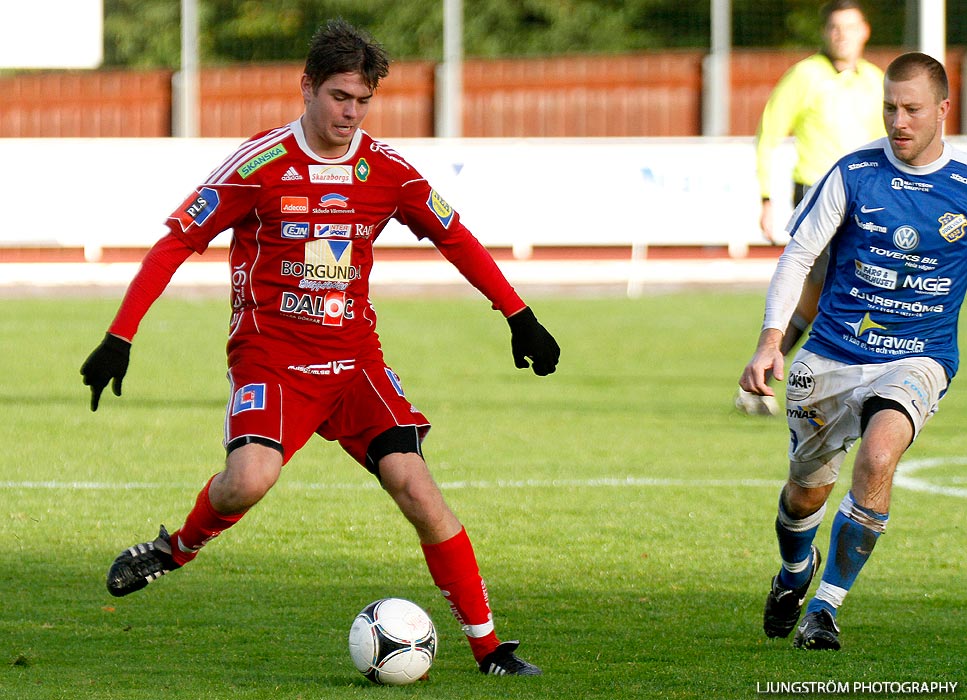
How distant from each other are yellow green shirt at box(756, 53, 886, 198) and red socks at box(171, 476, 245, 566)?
5.13m

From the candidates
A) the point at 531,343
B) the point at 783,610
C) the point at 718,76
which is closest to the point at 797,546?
the point at 783,610

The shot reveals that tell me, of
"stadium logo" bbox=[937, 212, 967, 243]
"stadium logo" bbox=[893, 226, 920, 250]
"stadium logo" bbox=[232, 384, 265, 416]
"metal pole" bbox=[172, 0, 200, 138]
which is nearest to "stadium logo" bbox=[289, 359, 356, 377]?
"stadium logo" bbox=[232, 384, 265, 416]

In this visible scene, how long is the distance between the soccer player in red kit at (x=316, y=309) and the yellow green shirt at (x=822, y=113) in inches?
181

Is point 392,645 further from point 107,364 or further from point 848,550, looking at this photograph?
point 848,550

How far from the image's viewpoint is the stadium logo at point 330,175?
16.5 ft

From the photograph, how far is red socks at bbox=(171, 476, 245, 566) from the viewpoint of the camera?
508cm

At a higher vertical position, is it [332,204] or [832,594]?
[332,204]

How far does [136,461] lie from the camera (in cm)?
890

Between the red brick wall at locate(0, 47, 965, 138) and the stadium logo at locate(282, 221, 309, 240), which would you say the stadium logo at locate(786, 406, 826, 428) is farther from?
the red brick wall at locate(0, 47, 965, 138)

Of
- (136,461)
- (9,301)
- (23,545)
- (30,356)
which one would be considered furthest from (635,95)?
(23,545)

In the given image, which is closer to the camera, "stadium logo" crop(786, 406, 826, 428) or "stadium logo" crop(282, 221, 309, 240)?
"stadium logo" crop(282, 221, 309, 240)

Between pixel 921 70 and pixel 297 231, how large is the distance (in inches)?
79.3

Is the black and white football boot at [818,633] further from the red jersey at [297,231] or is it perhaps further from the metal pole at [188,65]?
the metal pole at [188,65]

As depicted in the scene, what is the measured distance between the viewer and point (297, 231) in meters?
5.05
